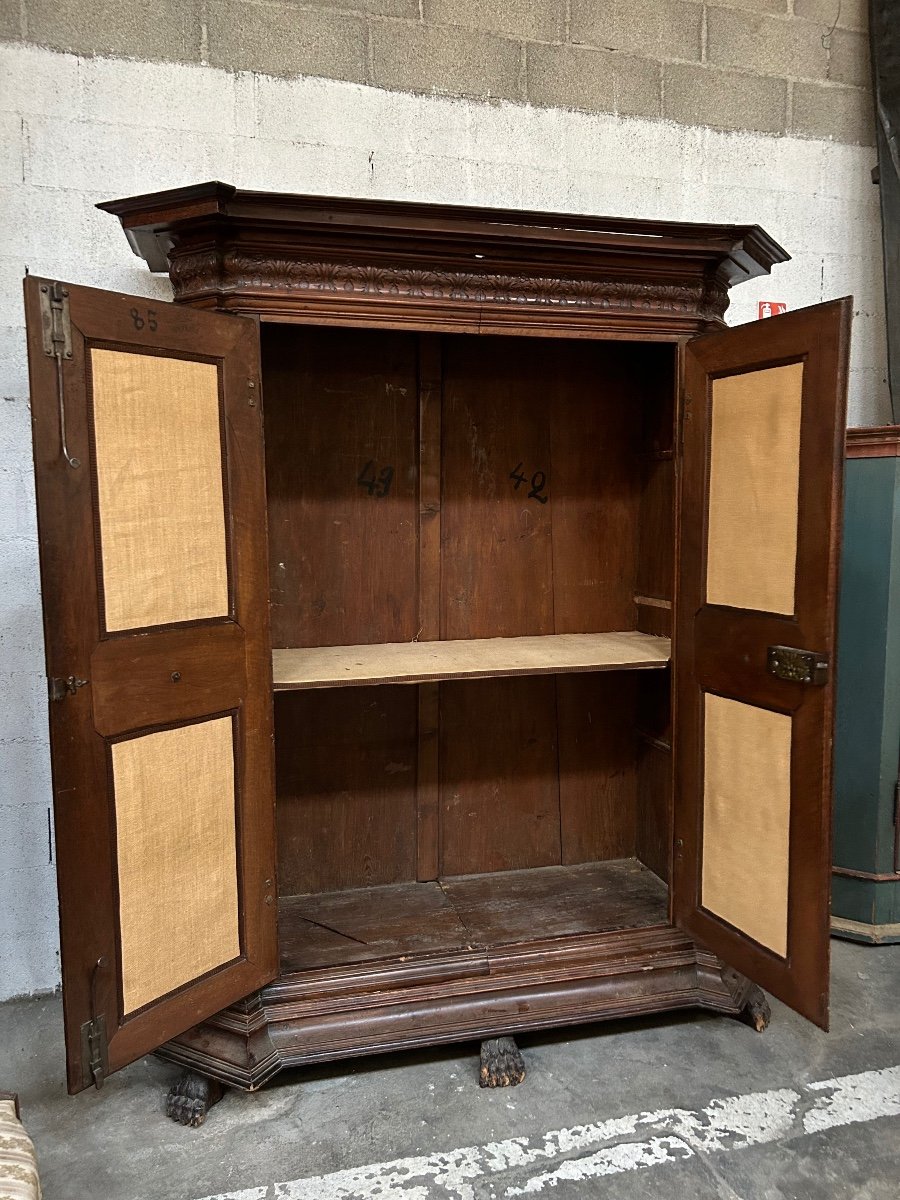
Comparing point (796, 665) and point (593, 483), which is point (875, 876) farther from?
point (593, 483)

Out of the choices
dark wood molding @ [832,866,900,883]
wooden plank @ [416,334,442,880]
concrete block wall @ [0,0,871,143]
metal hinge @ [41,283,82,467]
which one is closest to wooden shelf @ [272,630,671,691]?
wooden plank @ [416,334,442,880]

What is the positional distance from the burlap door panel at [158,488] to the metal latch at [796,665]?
1.14 m

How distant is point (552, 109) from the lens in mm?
2348

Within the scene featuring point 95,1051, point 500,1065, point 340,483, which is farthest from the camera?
A: point 340,483

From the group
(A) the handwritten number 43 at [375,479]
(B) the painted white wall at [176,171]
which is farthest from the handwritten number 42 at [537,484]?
(B) the painted white wall at [176,171]

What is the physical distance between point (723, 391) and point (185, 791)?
4.67 ft

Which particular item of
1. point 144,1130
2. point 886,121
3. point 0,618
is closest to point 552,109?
point 886,121

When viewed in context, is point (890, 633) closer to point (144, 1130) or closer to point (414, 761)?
point (414, 761)

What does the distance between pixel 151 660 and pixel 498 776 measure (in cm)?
122

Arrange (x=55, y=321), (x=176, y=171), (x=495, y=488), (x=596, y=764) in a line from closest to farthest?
(x=55, y=321)
(x=176, y=171)
(x=495, y=488)
(x=596, y=764)

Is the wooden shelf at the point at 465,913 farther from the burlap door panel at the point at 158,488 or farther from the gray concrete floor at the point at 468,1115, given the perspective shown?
the burlap door panel at the point at 158,488

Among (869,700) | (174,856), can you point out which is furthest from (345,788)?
(869,700)

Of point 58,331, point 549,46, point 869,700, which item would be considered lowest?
point 869,700

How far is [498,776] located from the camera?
245cm
